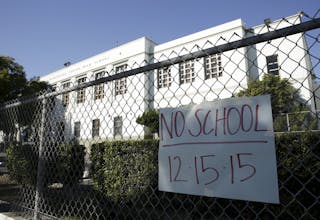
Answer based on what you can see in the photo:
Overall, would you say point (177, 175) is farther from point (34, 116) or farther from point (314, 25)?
point (34, 116)

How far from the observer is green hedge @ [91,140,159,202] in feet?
14.2

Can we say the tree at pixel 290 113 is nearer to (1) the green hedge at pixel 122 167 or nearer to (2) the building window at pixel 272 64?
(2) the building window at pixel 272 64

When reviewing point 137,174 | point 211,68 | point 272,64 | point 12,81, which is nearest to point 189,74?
point 211,68

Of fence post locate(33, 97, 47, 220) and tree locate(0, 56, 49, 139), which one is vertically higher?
tree locate(0, 56, 49, 139)

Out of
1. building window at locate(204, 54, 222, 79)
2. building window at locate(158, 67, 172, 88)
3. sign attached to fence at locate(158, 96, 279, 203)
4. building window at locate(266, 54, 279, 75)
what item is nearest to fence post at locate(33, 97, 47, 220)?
building window at locate(158, 67, 172, 88)

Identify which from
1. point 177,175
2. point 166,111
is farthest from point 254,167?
point 166,111

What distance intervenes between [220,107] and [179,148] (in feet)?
1.23

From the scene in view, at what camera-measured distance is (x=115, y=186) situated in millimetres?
4422

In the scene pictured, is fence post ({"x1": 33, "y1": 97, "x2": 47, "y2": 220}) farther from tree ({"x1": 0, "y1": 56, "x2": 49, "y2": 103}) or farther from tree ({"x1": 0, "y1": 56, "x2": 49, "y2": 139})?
tree ({"x1": 0, "y1": 56, "x2": 49, "y2": 103})

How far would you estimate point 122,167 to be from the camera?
4586 mm

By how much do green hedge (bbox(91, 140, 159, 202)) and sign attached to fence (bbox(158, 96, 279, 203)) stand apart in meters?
2.56

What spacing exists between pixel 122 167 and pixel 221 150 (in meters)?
3.42

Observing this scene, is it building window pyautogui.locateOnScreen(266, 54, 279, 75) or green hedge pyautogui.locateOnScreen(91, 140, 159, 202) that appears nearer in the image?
building window pyautogui.locateOnScreen(266, 54, 279, 75)

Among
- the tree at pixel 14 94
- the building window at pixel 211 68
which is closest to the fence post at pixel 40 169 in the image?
the tree at pixel 14 94
